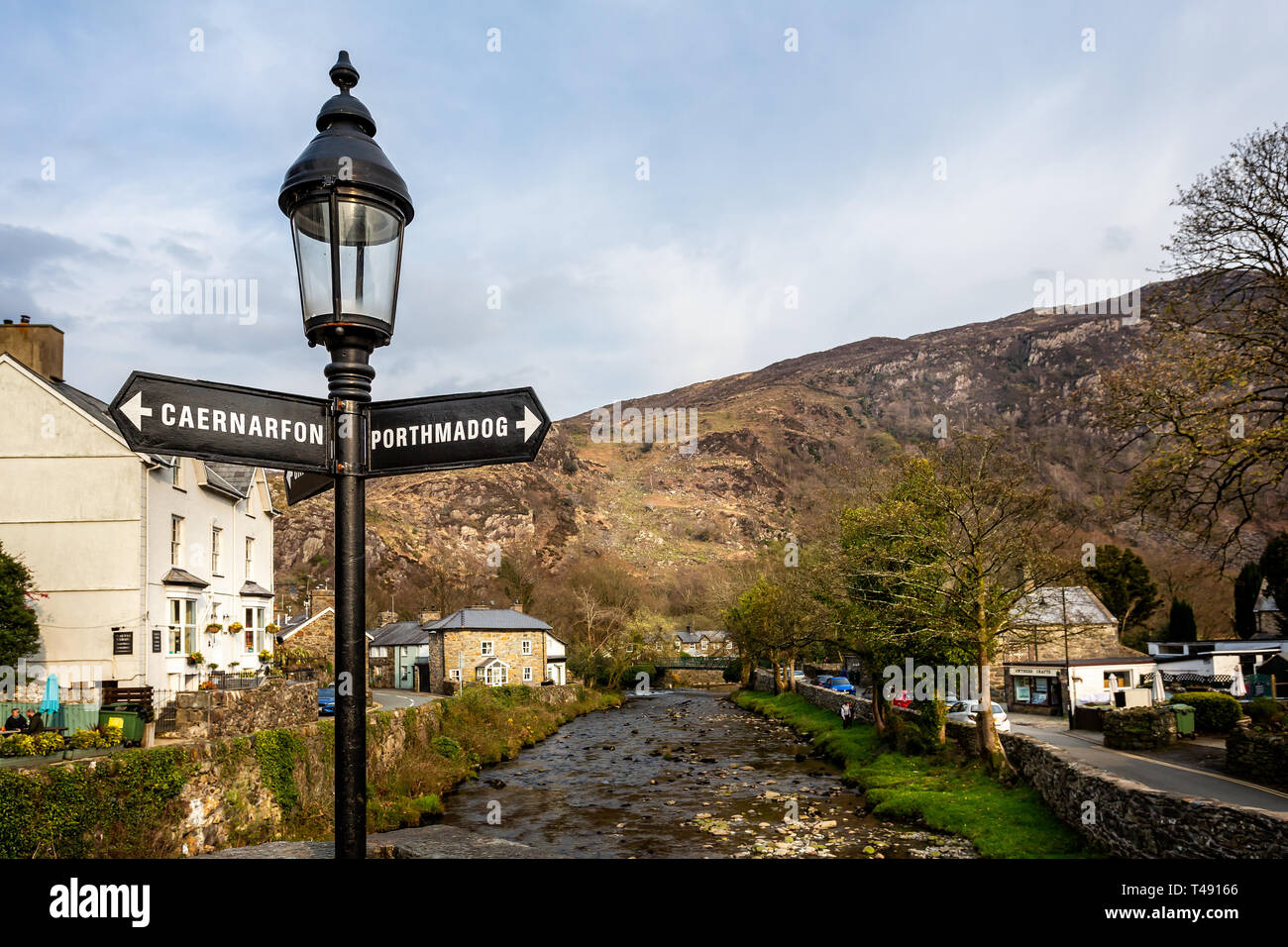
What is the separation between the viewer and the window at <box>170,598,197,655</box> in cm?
2792

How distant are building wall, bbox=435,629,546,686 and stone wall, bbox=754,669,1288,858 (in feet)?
145

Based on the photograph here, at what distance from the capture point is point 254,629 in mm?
36500

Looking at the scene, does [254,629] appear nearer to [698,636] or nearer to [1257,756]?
[1257,756]

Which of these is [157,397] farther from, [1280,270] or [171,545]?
[171,545]

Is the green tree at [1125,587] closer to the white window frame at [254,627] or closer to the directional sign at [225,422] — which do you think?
the white window frame at [254,627]

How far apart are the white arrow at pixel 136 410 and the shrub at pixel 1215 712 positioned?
3450 cm

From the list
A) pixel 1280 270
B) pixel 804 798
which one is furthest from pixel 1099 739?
pixel 1280 270

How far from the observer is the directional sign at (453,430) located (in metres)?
4.50

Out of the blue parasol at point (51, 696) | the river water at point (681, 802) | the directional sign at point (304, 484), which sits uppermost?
the directional sign at point (304, 484)

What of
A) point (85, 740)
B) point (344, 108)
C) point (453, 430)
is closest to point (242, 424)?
point (453, 430)

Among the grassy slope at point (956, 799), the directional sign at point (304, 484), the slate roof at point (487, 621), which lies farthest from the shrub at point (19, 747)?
the slate roof at point (487, 621)

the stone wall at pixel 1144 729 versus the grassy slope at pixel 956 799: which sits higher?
the stone wall at pixel 1144 729
